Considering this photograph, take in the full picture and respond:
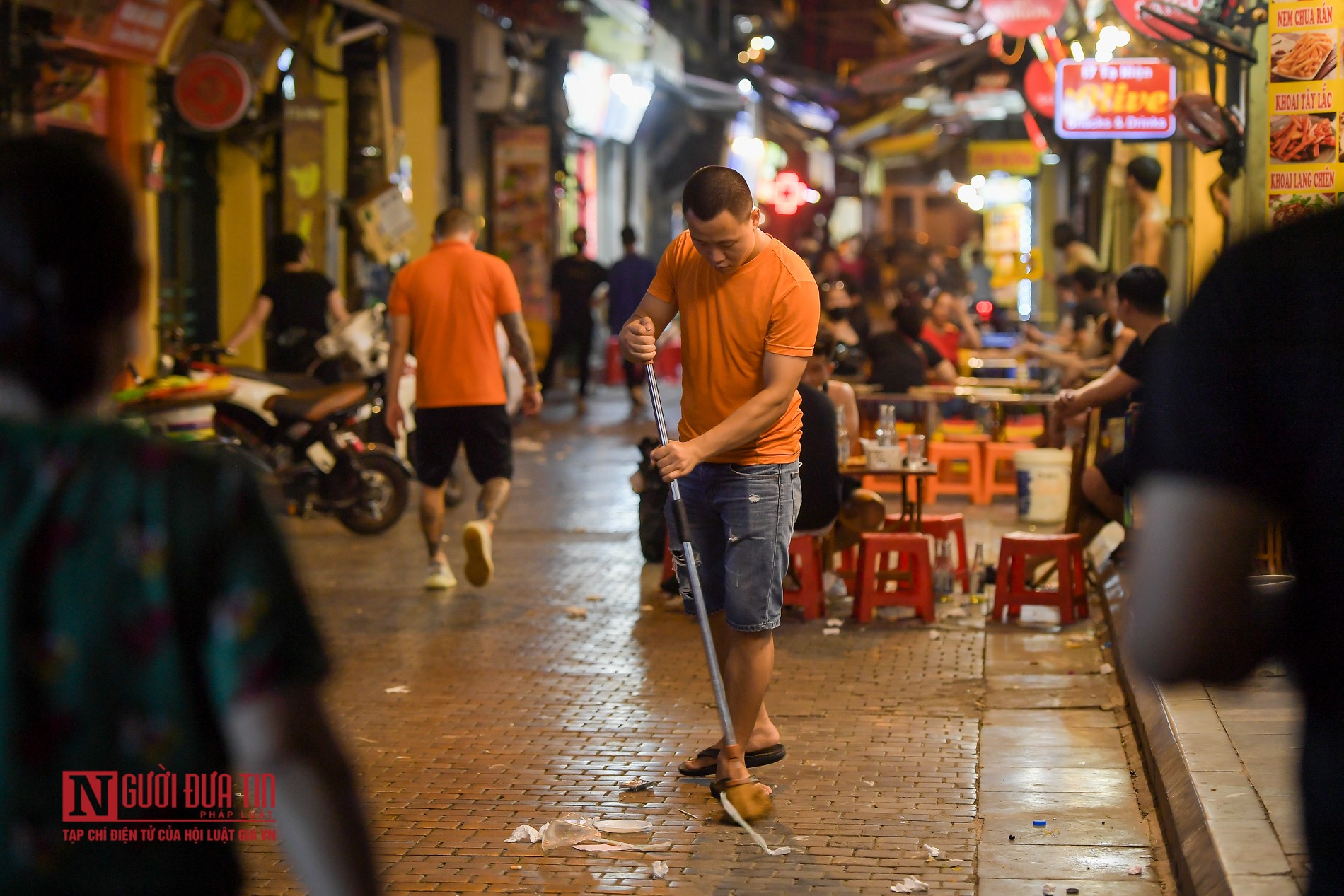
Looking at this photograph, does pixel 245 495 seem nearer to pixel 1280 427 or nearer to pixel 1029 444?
pixel 1280 427

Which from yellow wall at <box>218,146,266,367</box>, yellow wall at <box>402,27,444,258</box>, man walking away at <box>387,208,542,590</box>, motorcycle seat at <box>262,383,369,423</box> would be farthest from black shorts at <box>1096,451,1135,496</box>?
yellow wall at <box>402,27,444,258</box>

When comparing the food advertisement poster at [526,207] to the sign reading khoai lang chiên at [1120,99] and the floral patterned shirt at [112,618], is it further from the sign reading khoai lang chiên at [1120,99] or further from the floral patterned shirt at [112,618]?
the floral patterned shirt at [112,618]

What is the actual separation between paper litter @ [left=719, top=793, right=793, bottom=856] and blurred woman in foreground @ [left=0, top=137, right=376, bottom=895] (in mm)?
3350

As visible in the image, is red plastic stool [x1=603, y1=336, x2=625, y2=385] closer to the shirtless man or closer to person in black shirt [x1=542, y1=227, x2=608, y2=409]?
person in black shirt [x1=542, y1=227, x2=608, y2=409]

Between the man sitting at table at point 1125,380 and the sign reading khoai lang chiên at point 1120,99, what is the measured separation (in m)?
4.41

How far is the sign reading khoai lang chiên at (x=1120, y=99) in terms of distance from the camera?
1260cm

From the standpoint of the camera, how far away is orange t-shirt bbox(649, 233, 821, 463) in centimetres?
548

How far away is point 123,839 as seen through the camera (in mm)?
1823

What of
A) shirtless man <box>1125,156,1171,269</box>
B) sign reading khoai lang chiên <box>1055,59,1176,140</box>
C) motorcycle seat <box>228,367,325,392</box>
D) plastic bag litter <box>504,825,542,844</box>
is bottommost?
plastic bag litter <box>504,825,542,844</box>

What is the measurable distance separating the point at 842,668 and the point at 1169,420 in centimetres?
568

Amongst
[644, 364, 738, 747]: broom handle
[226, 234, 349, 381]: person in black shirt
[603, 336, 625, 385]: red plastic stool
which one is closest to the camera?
[644, 364, 738, 747]: broom handle

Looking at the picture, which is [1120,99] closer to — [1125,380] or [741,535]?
[1125,380]

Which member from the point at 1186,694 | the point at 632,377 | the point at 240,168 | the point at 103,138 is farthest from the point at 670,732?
the point at 632,377

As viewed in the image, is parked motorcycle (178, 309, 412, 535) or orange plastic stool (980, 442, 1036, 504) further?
orange plastic stool (980, 442, 1036, 504)
